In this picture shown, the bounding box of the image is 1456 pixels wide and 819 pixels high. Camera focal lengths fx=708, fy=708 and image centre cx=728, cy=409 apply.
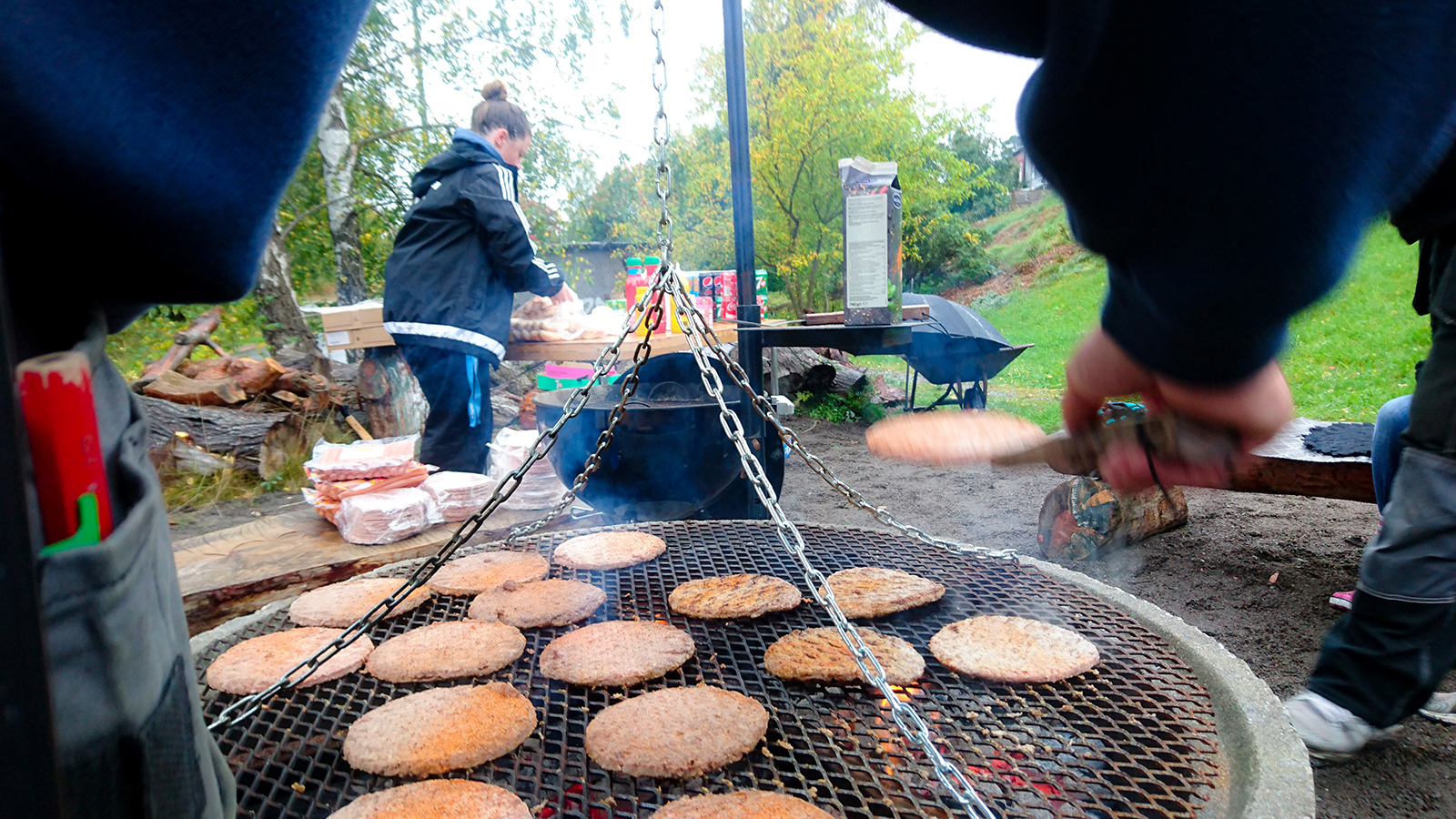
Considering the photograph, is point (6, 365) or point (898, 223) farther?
point (898, 223)

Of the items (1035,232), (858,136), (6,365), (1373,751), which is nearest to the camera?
(6,365)

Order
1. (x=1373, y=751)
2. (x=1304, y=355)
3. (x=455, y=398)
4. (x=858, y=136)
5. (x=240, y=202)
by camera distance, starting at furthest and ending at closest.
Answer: (x=858, y=136) → (x=1304, y=355) → (x=455, y=398) → (x=1373, y=751) → (x=240, y=202)

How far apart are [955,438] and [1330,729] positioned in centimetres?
173

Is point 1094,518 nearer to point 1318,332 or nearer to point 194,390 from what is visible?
point 194,390

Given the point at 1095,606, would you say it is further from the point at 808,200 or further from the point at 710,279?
the point at 808,200

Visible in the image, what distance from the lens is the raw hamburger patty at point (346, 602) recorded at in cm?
199

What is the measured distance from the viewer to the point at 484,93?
4199mm

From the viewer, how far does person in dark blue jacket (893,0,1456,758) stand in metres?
0.47

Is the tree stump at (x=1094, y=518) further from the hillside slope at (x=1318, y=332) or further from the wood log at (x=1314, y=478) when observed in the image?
the hillside slope at (x=1318, y=332)

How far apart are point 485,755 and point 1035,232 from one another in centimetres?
2110

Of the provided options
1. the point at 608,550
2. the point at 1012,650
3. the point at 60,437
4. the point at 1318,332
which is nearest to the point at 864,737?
the point at 1012,650

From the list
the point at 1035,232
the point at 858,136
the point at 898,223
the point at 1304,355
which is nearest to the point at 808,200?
the point at 858,136

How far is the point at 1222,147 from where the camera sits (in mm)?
512

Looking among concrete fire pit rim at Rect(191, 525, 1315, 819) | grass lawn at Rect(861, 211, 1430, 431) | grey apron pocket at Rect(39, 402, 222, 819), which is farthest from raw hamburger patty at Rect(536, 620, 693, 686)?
grass lawn at Rect(861, 211, 1430, 431)
